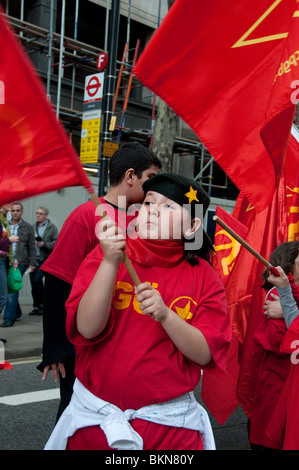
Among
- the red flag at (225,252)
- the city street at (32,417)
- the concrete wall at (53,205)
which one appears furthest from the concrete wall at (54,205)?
the red flag at (225,252)

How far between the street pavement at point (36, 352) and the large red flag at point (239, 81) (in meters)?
2.30

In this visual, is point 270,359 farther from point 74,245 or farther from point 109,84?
point 109,84

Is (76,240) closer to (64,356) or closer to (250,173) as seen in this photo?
(64,356)

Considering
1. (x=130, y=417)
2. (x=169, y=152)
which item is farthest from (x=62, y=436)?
(x=169, y=152)

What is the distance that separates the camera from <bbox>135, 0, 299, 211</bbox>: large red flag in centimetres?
279

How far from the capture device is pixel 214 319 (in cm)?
206

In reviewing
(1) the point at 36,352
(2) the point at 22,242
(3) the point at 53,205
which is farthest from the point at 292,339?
(3) the point at 53,205

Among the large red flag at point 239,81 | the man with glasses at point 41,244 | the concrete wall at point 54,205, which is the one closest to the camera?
the large red flag at point 239,81

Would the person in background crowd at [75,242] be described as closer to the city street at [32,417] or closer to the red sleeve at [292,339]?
the red sleeve at [292,339]

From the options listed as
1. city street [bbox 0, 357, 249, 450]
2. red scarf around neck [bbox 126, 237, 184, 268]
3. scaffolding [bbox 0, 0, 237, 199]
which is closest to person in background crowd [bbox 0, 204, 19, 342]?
city street [bbox 0, 357, 249, 450]

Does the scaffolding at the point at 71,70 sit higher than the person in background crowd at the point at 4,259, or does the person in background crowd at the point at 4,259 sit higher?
the scaffolding at the point at 71,70

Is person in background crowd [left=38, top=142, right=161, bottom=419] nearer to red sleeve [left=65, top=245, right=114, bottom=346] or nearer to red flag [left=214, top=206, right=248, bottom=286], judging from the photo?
red sleeve [left=65, top=245, right=114, bottom=346]

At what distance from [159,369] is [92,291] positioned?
35 centimetres

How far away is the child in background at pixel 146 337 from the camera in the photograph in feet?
6.19
